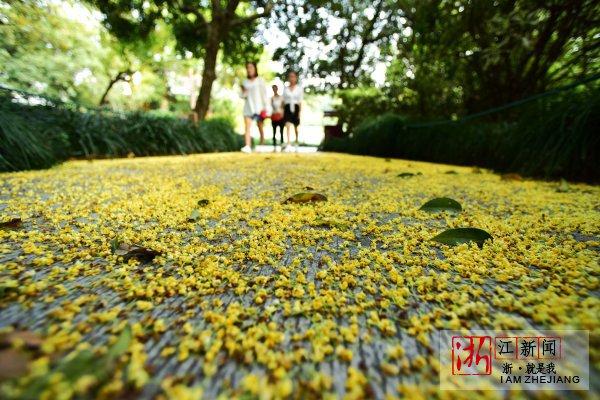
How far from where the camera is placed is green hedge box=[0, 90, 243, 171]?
7.88ft

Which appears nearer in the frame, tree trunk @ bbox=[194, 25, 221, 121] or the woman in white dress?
the woman in white dress

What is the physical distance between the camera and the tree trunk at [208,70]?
711 cm

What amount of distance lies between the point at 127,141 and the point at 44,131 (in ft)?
4.90

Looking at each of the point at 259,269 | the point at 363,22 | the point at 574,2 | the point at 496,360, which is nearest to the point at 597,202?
the point at 496,360

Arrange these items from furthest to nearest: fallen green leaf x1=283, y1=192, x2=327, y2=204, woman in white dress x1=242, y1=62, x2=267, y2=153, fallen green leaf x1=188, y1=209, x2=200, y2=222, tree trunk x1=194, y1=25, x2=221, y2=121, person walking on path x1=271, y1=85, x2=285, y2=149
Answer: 1. tree trunk x1=194, y1=25, x2=221, y2=121
2. person walking on path x1=271, y1=85, x2=285, y2=149
3. woman in white dress x1=242, y1=62, x2=267, y2=153
4. fallen green leaf x1=283, y1=192, x2=327, y2=204
5. fallen green leaf x1=188, y1=209, x2=200, y2=222

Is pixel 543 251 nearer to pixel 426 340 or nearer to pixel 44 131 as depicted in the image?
pixel 426 340

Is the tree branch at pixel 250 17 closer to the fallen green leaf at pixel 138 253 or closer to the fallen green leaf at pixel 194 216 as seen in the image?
the fallen green leaf at pixel 194 216

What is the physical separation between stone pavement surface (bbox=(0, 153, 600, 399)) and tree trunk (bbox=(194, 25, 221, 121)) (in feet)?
22.1

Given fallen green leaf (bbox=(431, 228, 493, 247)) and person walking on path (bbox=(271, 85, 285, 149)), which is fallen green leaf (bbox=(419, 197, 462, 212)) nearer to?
fallen green leaf (bbox=(431, 228, 493, 247))

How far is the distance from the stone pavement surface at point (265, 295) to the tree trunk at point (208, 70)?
6.74m

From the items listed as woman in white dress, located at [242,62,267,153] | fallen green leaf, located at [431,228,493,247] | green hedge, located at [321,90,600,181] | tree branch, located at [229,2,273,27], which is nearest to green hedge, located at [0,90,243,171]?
woman in white dress, located at [242,62,267,153]

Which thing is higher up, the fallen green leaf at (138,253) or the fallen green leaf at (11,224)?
the fallen green leaf at (11,224)

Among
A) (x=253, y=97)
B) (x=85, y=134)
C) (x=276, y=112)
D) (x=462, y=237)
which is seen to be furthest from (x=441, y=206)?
(x=276, y=112)

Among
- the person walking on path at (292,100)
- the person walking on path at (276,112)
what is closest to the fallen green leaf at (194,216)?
the person walking on path at (292,100)
